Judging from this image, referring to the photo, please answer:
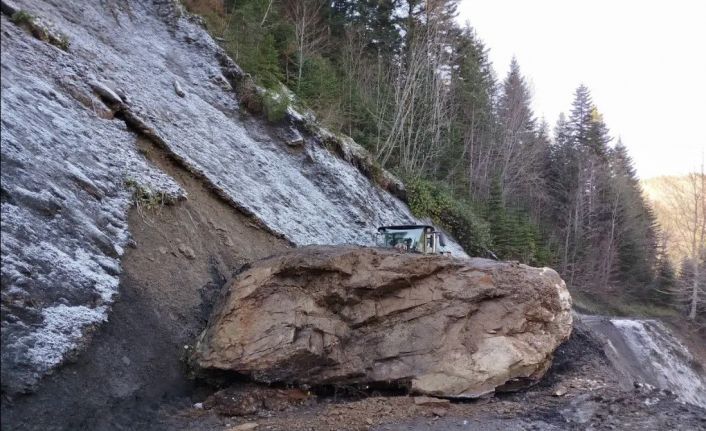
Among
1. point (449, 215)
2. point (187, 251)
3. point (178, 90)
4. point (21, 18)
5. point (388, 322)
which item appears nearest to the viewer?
point (388, 322)

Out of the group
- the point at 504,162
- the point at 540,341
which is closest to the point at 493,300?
the point at 540,341

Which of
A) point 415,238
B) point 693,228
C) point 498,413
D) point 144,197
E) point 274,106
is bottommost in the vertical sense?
point 498,413

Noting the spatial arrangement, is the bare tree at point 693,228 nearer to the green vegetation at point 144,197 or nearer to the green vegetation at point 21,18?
the green vegetation at point 144,197

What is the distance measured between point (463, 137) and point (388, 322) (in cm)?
2266

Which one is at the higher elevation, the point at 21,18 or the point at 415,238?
the point at 21,18

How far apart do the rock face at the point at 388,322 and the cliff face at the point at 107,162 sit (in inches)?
64.6

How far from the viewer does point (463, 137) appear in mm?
27109

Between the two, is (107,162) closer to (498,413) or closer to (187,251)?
(187,251)

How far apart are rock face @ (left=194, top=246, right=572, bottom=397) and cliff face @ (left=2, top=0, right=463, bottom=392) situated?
5.38 ft

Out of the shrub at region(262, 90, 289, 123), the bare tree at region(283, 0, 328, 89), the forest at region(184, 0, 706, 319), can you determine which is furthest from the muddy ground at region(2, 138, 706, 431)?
the bare tree at region(283, 0, 328, 89)

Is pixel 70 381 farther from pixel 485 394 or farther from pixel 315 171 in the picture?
pixel 315 171

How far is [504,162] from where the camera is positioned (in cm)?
2895

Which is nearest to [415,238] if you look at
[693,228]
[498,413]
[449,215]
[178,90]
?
[498,413]

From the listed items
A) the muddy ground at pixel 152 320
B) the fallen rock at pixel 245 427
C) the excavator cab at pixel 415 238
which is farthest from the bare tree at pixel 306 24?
the fallen rock at pixel 245 427
